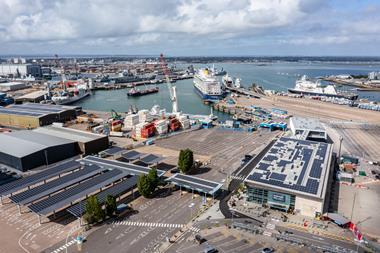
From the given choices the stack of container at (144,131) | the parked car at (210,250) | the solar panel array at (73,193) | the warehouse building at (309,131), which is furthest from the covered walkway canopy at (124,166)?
the warehouse building at (309,131)

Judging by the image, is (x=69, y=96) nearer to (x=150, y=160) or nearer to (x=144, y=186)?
(x=150, y=160)

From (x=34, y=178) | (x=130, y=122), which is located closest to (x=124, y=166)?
(x=34, y=178)

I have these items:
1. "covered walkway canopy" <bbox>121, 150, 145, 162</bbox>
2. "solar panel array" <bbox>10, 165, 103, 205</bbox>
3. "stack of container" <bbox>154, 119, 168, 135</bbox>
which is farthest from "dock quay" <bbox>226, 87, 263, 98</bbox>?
"solar panel array" <bbox>10, 165, 103, 205</bbox>

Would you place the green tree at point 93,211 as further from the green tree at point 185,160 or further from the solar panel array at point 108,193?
the green tree at point 185,160

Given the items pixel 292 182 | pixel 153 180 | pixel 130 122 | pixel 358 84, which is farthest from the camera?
pixel 358 84

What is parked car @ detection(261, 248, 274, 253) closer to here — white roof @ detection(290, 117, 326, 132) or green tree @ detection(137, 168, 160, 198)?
green tree @ detection(137, 168, 160, 198)

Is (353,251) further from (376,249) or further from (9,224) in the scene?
(9,224)
